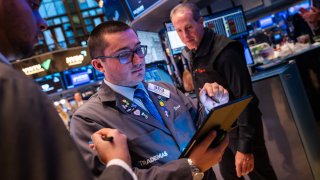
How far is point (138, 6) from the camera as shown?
3111mm

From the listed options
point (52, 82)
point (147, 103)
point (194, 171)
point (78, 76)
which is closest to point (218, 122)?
point (194, 171)

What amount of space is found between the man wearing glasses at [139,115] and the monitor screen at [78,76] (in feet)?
40.2

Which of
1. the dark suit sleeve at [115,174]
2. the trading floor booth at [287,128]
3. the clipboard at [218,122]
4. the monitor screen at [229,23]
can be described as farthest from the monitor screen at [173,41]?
the dark suit sleeve at [115,174]

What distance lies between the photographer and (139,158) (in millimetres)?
1389

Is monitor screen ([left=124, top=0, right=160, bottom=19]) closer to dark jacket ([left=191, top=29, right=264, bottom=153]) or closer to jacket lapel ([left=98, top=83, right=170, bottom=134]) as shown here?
dark jacket ([left=191, top=29, right=264, bottom=153])

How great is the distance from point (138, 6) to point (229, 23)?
54.2 inches

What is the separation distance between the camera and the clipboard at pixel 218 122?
1117 millimetres

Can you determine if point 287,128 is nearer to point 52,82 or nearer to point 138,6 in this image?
point 138,6

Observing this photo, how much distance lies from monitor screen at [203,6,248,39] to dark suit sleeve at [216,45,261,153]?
157 cm

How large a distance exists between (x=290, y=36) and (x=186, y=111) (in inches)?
250

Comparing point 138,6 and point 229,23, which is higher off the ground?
point 138,6

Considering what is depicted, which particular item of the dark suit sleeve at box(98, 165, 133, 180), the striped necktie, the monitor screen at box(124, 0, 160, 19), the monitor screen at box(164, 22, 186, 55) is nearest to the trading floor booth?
the monitor screen at box(164, 22, 186, 55)

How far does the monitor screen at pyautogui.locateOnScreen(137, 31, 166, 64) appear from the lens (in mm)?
3355

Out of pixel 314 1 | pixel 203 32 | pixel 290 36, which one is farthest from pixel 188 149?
pixel 290 36
